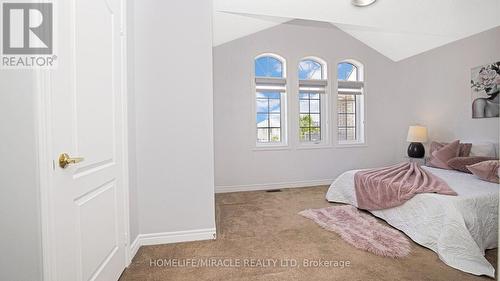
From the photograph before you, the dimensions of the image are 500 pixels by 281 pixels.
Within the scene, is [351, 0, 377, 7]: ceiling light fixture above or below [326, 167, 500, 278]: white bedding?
above

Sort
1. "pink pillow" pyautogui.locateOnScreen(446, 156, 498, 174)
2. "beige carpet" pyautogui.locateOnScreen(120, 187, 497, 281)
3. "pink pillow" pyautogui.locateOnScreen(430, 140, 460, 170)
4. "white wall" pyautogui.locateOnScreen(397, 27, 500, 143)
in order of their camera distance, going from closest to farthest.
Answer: "beige carpet" pyautogui.locateOnScreen(120, 187, 497, 281) < "pink pillow" pyautogui.locateOnScreen(446, 156, 498, 174) < "pink pillow" pyautogui.locateOnScreen(430, 140, 460, 170) < "white wall" pyautogui.locateOnScreen(397, 27, 500, 143)

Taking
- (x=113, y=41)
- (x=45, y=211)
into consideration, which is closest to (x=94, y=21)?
(x=113, y=41)

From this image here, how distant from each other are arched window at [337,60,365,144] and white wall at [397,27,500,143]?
0.89m

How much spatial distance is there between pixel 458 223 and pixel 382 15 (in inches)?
112

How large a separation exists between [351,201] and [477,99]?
2.48 meters

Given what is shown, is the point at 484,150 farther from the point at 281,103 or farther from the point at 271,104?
the point at 271,104

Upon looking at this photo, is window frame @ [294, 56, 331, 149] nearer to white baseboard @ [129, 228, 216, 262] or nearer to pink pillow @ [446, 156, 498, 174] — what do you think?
pink pillow @ [446, 156, 498, 174]

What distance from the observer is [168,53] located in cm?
211

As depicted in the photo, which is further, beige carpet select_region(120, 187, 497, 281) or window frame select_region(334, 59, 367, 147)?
window frame select_region(334, 59, 367, 147)

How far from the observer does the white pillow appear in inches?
122

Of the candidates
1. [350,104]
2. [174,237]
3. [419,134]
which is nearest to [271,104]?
[350,104]

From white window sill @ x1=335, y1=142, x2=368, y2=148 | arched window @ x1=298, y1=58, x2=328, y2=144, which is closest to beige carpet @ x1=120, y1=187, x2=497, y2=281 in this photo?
arched window @ x1=298, y1=58, x2=328, y2=144

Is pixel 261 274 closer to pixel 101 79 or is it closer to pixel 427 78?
pixel 101 79

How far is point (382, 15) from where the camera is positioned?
3.36 meters
